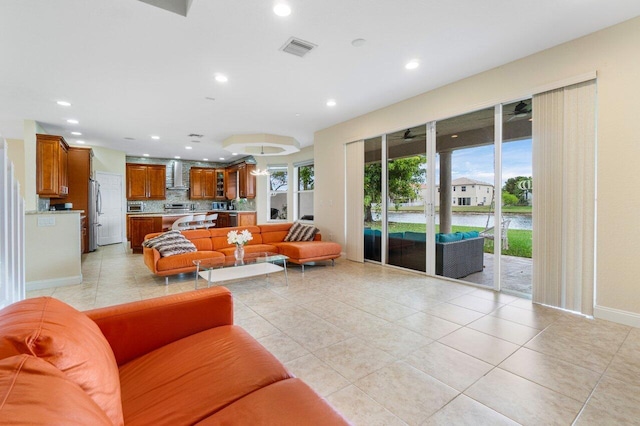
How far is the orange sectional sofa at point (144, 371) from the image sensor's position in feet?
2.21

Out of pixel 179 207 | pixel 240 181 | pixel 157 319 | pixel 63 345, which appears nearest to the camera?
pixel 63 345

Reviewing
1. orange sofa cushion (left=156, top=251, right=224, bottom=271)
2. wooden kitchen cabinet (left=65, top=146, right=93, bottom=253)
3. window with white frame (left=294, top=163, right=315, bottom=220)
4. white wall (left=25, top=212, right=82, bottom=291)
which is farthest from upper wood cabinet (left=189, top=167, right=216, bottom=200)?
orange sofa cushion (left=156, top=251, right=224, bottom=271)

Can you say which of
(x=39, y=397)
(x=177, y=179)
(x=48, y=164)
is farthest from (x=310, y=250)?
(x=177, y=179)

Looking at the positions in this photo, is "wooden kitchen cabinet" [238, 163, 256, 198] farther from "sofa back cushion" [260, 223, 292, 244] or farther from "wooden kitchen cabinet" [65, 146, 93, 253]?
"wooden kitchen cabinet" [65, 146, 93, 253]

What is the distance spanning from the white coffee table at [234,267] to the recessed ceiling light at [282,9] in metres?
2.88

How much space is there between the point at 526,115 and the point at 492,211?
1.24 meters

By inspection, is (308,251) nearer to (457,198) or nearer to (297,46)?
(457,198)

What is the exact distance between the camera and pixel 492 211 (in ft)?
12.4

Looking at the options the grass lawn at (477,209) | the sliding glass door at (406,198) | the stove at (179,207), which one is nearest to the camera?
the grass lawn at (477,209)

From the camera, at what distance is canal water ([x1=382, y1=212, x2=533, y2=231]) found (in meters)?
3.52

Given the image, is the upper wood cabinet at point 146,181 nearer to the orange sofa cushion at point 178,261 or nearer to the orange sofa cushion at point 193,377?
the orange sofa cushion at point 178,261

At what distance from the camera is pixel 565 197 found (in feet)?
10.0

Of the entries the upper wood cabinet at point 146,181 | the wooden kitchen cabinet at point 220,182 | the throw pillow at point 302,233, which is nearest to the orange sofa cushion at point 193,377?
the throw pillow at point 302,233

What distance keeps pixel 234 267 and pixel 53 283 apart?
2616mm
